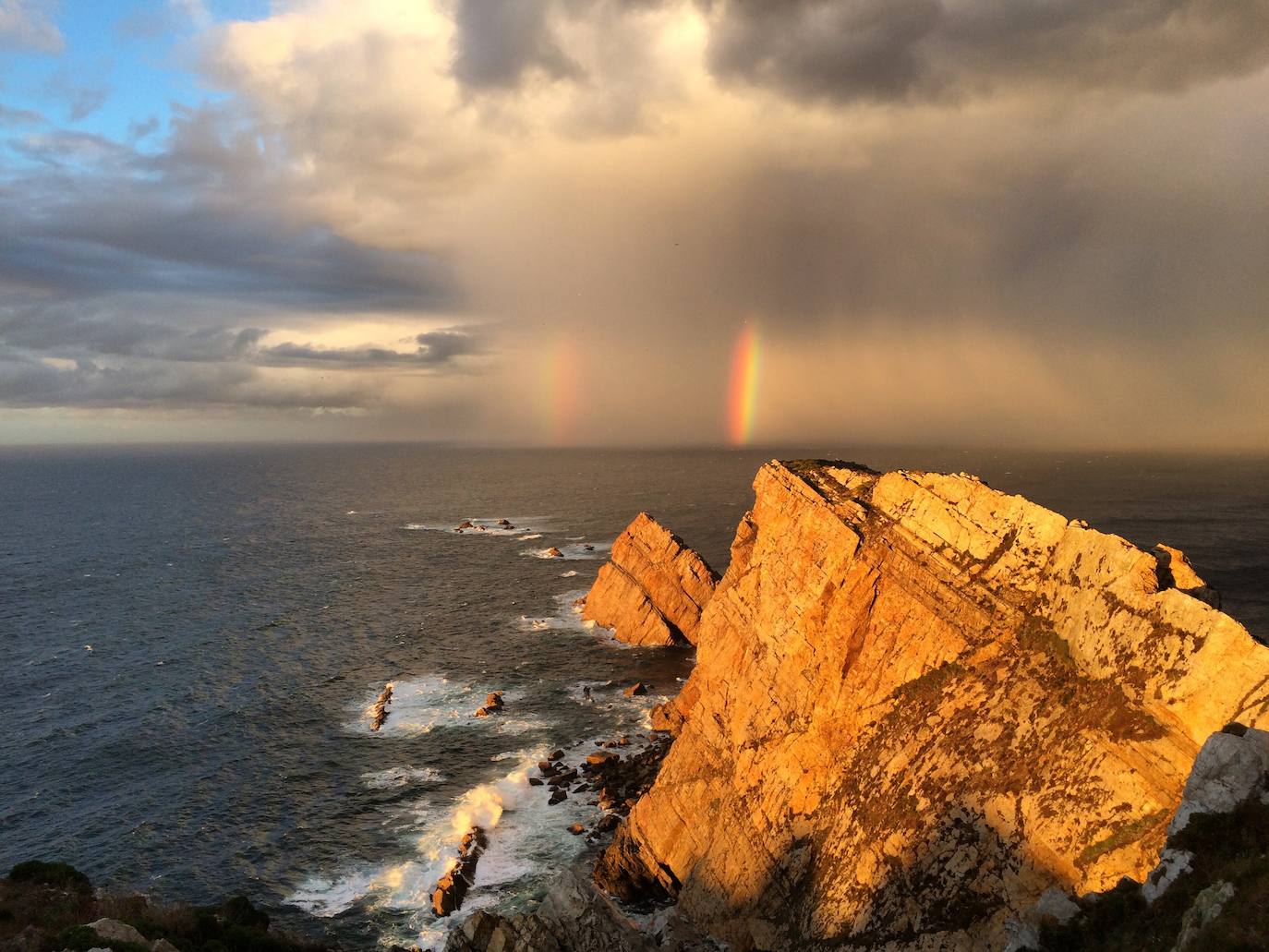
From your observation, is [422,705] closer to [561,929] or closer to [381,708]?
[381,708]

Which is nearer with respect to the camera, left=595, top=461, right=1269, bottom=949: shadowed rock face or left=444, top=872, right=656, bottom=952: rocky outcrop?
left=595, top=461, right=1269, bottom=949: shadowed rock face

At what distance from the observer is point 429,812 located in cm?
5488

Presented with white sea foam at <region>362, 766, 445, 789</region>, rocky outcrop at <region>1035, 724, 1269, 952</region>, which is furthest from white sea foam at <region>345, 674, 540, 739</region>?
rocky outcrop at <region>1035, 724, 1269, 952</region>

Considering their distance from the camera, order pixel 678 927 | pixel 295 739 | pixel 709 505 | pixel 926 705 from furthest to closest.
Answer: pixel 709 505, pixel 295 739, pixel 678 927, pixel 926 705

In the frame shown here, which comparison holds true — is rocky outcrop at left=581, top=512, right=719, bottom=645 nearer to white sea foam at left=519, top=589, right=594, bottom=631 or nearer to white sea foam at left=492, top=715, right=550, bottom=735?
white sea foam at left=519, top=589, right=594, bottom=631

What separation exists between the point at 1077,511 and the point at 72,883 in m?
182

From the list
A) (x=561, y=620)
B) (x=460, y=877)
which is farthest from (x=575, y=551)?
(x=460, y=877)

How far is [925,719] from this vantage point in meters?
34.3

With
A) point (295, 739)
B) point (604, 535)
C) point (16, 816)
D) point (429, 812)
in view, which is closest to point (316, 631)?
point (295, 739)

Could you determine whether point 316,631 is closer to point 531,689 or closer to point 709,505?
point 531,689

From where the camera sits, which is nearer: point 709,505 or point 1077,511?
point 1077,511

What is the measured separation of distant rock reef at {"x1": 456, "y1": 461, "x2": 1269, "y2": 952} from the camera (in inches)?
917

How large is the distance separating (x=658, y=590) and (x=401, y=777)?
40258mm

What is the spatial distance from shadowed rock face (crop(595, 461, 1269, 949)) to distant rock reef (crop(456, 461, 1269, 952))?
10 cm
